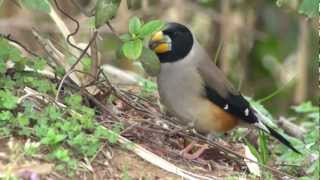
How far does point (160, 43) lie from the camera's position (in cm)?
630

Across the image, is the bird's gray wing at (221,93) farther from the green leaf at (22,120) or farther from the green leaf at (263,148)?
the green leaf at (22,120)

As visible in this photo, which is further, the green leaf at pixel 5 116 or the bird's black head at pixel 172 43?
the bird's black head at pixel 172 43

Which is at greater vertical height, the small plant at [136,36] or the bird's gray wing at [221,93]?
the bird's gray wing at [221,93]

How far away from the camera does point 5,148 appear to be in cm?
525

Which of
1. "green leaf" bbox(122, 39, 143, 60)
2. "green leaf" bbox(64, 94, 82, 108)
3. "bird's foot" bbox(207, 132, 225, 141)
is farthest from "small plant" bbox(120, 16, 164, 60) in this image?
"bird's foot" bbox(207, 132, 225, 141)

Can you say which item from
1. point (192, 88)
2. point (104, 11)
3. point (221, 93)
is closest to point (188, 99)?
point (192, 88)

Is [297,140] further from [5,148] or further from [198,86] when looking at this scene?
[5,148]

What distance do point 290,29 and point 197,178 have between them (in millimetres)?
4944

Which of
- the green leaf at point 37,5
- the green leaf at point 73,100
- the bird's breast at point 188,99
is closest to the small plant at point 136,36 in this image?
the green leaf at point 73,100

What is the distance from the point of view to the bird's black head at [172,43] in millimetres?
6300

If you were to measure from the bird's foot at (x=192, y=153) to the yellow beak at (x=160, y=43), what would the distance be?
605 millimetres

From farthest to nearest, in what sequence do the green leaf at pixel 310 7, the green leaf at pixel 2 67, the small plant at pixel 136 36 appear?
the green leaf at pixel 2 67
the small plant at pixel 136 36
the green leaf at pixel 310 7

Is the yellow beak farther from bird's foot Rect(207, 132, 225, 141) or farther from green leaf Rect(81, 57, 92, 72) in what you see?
bird's foot Rect(207, 132, 225, 141)

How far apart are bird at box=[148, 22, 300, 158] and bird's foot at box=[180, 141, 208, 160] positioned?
7.7 inches
